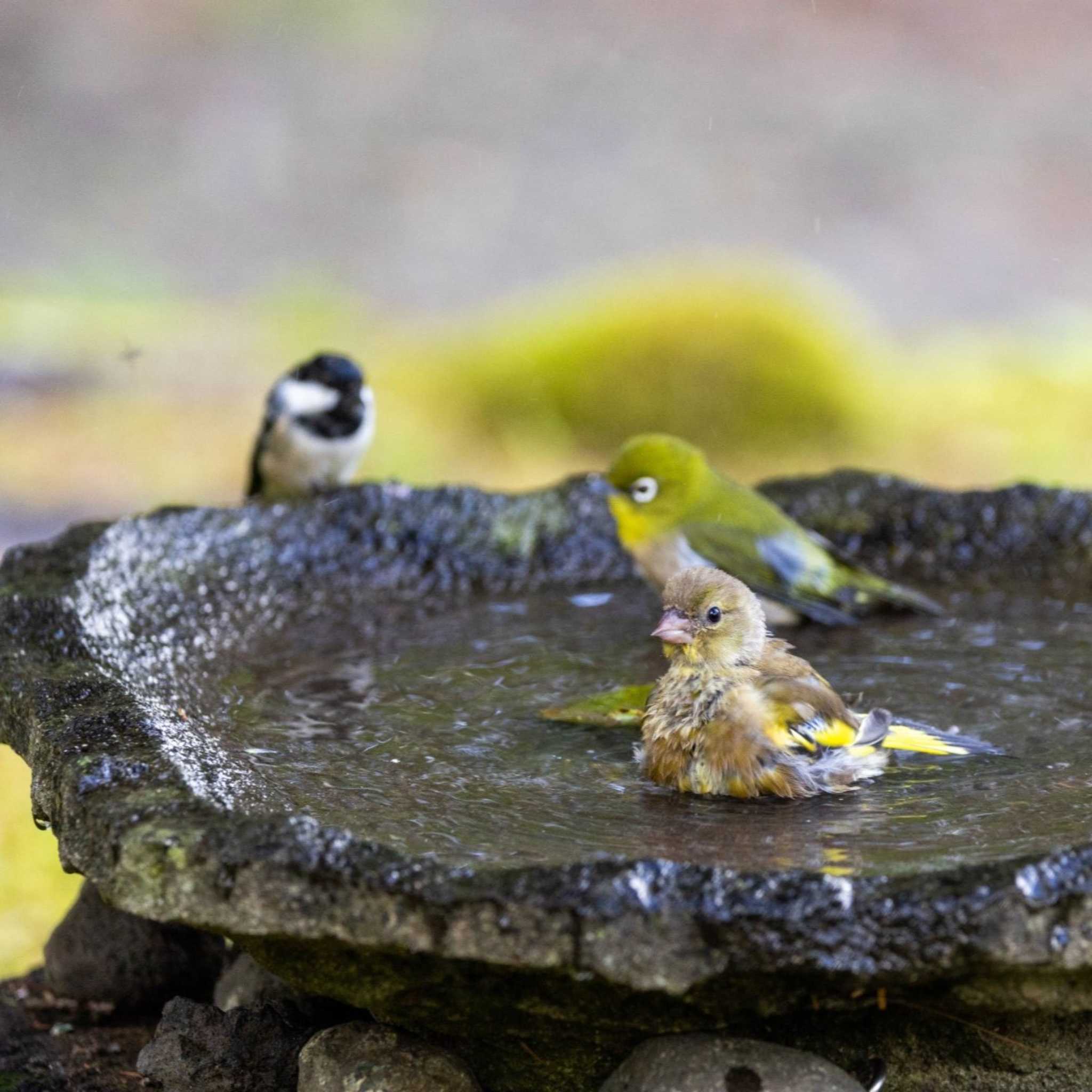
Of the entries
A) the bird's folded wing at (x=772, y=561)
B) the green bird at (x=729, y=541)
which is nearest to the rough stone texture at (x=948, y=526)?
the green bird at (x=729, y=541)

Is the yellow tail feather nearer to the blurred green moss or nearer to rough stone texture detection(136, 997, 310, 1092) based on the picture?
rough stone texture detection(136, 997, 310, 1092)

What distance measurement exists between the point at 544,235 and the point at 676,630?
509 inches

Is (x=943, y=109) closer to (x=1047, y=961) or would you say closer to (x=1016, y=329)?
(x=1016, y=329)

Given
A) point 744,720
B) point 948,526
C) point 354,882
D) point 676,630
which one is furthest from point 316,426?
point 354,882

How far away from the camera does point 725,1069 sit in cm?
265

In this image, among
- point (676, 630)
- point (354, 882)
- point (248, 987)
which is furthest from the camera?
point (248, 987)

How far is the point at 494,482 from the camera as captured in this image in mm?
9117

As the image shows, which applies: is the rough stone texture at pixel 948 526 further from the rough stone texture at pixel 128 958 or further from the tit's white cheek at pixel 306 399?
the rough stone texture at pixel 128 958

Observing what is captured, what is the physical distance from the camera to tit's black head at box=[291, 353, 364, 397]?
686 cm

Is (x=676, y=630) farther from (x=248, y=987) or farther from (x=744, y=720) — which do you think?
(x=248, y=987)

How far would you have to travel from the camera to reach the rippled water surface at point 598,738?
281 centimetres

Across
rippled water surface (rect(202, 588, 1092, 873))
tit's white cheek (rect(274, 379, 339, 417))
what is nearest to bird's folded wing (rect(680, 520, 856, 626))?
rippled water surface (rect(202, 588, 1092, 873))

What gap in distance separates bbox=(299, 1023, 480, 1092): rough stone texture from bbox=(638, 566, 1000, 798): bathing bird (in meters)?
0.70

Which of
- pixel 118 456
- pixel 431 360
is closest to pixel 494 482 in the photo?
pixel 431 360
